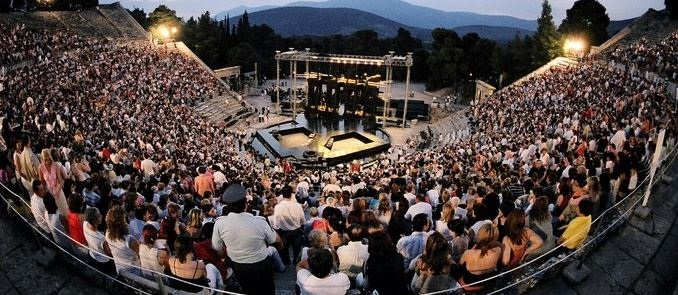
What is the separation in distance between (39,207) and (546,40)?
2009 inches

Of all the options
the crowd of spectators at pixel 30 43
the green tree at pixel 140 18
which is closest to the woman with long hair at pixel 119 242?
the crowd of spectators at pixel 30 43

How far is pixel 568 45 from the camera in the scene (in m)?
40.0

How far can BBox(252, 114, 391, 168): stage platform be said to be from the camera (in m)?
27.2

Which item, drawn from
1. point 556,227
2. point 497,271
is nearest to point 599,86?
point 556,227

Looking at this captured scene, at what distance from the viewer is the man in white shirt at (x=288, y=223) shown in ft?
21.0

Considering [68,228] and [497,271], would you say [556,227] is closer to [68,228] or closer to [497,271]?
[497,271]

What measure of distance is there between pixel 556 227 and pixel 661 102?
45.2 feet

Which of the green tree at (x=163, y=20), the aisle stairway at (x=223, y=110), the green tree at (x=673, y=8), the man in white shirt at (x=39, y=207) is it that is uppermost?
the green tree at (x=673, y=8)

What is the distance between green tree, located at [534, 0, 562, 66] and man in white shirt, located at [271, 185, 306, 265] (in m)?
46.9

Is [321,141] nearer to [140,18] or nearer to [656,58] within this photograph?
[656,58]

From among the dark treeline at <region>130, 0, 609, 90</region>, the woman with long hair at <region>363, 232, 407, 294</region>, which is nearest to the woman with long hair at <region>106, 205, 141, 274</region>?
the woman with long hair at <region>363, 232, 407, 294</region>

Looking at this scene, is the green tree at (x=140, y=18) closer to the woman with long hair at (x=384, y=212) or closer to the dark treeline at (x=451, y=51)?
the dark treeline at (x=451, y=51)

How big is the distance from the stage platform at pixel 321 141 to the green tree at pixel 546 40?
80.1 feet

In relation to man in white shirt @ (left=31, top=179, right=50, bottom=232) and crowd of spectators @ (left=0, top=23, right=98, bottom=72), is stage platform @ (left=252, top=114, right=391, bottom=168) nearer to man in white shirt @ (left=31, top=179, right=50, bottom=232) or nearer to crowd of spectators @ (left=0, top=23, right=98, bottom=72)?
crowd of spectators @ (left=0, top=23, right=98, bottom=72)
